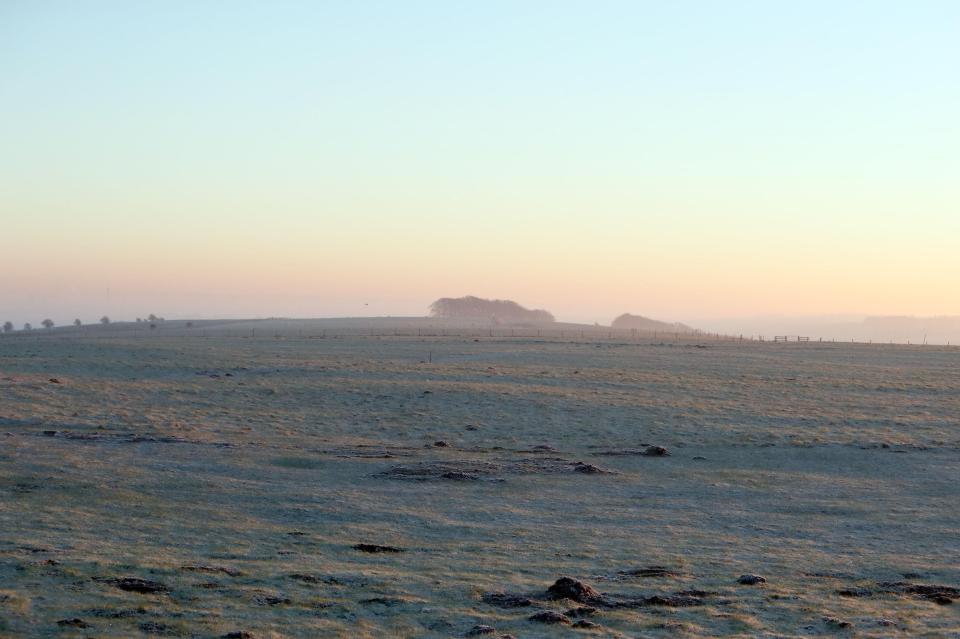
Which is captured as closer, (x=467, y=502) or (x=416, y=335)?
(x=467, y=502)

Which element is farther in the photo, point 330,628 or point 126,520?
point 126,520

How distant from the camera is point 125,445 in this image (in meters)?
30.7

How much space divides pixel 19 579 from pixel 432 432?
24.0m

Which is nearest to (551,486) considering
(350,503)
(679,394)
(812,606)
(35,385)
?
(350,503)

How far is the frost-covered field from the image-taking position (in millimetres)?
13727

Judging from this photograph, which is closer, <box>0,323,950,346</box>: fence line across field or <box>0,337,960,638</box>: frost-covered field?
<box>0,337,960,638</box>: frost-covered field

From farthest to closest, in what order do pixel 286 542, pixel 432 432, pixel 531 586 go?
pixel 432 432 → pixel 286 542 → pixel 531 586

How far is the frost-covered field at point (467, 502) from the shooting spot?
45.0 ft

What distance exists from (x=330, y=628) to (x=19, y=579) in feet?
15.8

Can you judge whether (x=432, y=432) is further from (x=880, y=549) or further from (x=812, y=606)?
(x=812, y=606)

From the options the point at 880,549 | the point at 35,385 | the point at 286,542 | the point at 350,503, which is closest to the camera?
the point at 286,542

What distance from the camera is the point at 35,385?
43938 millimetres

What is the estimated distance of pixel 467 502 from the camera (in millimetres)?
23891

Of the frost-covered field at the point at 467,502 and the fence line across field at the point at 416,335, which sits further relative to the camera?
the fence line across field at the point at 416,335
